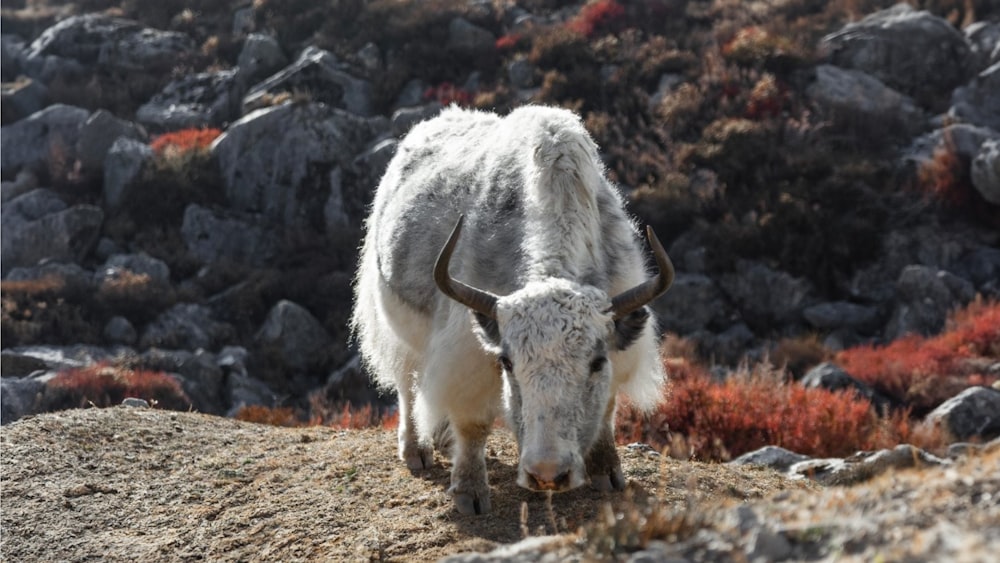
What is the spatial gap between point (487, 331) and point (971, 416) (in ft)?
25.3

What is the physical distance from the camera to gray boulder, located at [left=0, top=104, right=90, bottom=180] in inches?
932

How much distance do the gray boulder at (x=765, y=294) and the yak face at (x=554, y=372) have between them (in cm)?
1275

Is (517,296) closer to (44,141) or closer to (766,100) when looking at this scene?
(766,100)

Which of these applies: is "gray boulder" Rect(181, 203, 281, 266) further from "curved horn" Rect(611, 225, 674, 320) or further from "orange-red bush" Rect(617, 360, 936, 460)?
"curved horn" Rect(611, 225, 674, 320)

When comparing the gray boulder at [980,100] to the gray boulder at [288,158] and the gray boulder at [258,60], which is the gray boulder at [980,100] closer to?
the gray boulder at [288,158]

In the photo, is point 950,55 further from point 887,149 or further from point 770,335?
point 770,335

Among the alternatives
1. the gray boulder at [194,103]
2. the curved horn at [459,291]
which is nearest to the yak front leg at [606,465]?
the curved horn at [459,291]

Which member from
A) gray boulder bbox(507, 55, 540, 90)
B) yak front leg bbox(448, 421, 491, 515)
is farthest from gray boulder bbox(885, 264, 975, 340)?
yak front leg bbox(448, 421, 491, 515)

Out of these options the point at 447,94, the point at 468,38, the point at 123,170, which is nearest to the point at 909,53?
the point at 447,94

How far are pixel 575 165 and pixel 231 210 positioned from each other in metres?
17.4

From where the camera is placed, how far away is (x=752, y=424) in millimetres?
9586

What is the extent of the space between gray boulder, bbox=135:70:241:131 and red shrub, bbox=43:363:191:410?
12654 mm

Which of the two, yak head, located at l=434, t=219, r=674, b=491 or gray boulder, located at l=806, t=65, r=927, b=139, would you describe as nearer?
yak head, located at l=434, t=219, r=674, b=491

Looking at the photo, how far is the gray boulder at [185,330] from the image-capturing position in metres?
17.6
